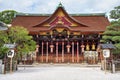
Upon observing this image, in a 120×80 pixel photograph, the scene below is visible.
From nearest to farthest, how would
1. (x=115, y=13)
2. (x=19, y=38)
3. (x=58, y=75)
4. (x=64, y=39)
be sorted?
(x=58, y=75) → (x=115, y=13) → (x=19, y=38) → (x=64, y=39)

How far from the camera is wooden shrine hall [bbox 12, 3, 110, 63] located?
4238 centimetres

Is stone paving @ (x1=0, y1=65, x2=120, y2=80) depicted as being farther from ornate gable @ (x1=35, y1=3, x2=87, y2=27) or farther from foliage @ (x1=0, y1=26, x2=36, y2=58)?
ornate gable @ (x1=35, y1=3, x2=87, y2=27)

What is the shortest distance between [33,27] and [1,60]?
947 inches

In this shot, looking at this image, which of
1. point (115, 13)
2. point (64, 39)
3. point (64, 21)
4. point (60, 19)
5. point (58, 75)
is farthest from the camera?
point (64, 21)

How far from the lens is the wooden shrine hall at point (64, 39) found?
139 ft

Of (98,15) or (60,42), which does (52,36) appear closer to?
(60,42)

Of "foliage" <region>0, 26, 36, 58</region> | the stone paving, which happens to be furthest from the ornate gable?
the stone paving

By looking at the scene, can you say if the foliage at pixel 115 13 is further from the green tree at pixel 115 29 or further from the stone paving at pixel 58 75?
the stone paving at pixel 58 75

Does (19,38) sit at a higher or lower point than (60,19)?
lower

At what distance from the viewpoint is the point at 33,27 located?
44938mm

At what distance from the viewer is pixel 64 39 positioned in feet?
142

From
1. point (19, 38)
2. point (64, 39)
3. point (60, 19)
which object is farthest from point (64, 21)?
point (19, 38)

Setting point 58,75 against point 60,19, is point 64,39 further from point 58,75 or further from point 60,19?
point 58,75

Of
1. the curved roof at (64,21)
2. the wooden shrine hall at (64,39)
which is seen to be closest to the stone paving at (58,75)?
the wooden shrine hall at (64,39)
